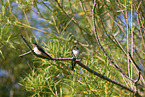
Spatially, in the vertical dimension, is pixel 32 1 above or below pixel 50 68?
above

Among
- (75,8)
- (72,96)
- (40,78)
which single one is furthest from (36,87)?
(75,8)

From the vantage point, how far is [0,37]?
42.1 inches

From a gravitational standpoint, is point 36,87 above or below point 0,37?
below

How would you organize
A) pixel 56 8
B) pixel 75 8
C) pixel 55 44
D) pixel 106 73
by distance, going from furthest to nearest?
1. pixel 75 8
2. pixel 56 8
3. pixel 55 44
4. pixel 106 73

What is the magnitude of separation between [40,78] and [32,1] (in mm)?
460

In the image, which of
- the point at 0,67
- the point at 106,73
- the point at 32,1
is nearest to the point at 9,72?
the point at 0,67

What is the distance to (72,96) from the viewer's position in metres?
0.95

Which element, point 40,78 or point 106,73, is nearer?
point 106,73

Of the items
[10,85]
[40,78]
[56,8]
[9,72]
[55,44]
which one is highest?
[56,8]

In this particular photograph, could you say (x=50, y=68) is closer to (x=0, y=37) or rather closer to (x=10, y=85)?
(x=0, y=37)

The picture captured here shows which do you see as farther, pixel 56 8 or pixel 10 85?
pixel 10 85

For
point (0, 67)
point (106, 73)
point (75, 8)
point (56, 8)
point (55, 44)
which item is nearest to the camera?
point (106, 73)

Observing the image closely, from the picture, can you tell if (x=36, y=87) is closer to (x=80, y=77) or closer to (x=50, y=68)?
(x=50, y=68)

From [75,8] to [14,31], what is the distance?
51cm
